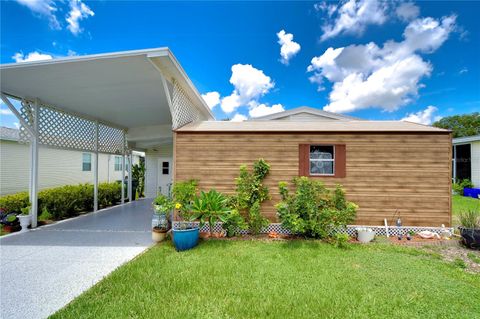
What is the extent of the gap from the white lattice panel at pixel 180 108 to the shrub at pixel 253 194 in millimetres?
2266

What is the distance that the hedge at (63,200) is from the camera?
21.6 feet

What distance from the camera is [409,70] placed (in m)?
12.7

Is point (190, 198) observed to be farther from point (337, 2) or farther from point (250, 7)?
point (337, 2)

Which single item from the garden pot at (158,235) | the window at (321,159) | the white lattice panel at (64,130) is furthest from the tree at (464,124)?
the white lattice panel at (64,130)

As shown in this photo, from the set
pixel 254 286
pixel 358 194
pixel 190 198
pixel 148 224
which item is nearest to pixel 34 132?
pixel 148 224

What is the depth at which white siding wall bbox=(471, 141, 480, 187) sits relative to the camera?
12.4m

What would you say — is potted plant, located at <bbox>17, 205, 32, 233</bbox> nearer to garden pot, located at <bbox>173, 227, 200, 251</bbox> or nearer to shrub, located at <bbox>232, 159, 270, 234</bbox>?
garden pot, located at <bbox>173, 227, 200, 251</bbox>

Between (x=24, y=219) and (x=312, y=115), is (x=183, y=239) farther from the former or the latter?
(x=312, y=115)

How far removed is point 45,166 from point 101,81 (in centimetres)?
1152

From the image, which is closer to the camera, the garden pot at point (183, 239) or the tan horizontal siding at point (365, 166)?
the garden pot at point (183, 239)

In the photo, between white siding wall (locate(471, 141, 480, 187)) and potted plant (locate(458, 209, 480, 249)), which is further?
white siding wall (locate(471, 141, 480, 187))

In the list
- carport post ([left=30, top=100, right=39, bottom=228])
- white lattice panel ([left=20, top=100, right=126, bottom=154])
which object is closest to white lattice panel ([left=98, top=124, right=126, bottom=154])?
white lattice panel ([left=20, top=100, right=126, bottom=154])

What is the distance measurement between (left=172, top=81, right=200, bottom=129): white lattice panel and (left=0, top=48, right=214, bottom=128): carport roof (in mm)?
157

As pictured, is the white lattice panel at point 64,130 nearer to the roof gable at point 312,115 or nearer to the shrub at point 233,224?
the shrub at point 233,224
